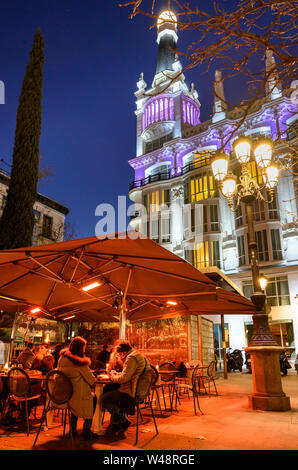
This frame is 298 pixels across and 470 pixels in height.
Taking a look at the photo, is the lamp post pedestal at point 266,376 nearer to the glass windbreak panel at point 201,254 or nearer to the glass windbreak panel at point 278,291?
the glass windbreak panel at point 278,291

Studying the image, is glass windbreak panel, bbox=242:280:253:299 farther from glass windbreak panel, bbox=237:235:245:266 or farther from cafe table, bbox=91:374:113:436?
cafe table, bbox=91:374:113:436

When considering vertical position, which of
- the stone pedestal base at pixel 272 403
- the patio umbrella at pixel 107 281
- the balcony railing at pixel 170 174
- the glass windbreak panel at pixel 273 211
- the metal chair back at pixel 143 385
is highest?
the balcony railing at pixel 170 174

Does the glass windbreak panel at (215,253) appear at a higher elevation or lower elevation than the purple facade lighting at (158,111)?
lower

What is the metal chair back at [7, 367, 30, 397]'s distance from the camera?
468 cm

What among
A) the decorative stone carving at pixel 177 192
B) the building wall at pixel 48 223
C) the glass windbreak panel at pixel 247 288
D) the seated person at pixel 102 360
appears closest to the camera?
the seated person at pixel 102 360

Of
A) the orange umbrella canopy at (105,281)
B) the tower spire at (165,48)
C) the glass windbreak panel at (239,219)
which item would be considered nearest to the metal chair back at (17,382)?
the orange umbrella canopy at (105,281)

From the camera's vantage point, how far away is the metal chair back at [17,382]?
4.68 m

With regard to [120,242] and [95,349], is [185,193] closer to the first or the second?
[95,349]

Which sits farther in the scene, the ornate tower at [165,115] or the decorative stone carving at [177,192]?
the ornate tower at [165,115]

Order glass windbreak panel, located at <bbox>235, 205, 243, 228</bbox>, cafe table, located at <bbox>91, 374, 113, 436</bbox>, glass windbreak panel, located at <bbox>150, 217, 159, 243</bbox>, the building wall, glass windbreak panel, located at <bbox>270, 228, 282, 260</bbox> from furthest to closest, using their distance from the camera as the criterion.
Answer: glass windbreak panel, located at <bbox>150, 217, 159, 243</bbox>, glass windbreak panel, located at <bbox>235, 205, 243, 228</bbox>, glass windbreak panel, located at <bbox>270, 228, 282, 260</bbox>, the building wall, cafe table, located at <bbox>91, 374, 113, 436</bbox>

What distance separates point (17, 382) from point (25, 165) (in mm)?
14139

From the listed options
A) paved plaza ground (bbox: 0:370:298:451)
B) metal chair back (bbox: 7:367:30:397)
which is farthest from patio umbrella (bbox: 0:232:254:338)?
paved plaza ground (bbox: 0:370:298:451)

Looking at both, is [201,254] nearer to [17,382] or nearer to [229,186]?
[229,186]

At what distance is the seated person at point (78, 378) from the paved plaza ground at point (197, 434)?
43 centimetres
